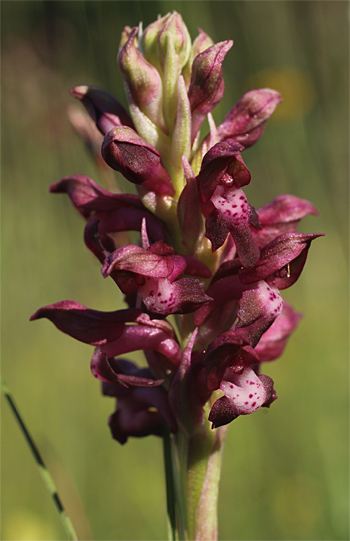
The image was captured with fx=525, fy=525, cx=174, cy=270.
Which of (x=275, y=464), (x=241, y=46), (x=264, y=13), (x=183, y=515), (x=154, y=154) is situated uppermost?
(x=241, y=46)

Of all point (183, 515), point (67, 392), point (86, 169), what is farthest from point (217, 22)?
point (183, 515)

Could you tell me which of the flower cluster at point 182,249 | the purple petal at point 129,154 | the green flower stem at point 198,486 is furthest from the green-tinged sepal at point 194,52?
the green flower stem at point 198,486

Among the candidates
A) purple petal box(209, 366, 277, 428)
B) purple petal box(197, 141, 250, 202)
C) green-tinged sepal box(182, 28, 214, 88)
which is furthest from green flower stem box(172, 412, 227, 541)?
green-tinged sepal box(182, 28, 214, 88)

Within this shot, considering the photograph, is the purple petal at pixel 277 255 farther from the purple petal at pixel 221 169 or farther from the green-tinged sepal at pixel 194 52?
the green-tinged sepal at pixel 194 52

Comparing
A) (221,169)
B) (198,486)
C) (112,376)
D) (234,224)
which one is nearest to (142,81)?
(221,169)

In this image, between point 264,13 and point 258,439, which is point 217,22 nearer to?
point 264,13

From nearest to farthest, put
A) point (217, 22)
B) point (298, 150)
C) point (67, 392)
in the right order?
point (67, 392) → point (298, 150) → point (217, 22)

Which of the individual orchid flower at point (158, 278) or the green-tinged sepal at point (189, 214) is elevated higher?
the green-tinged sepal at point (189, 214)
